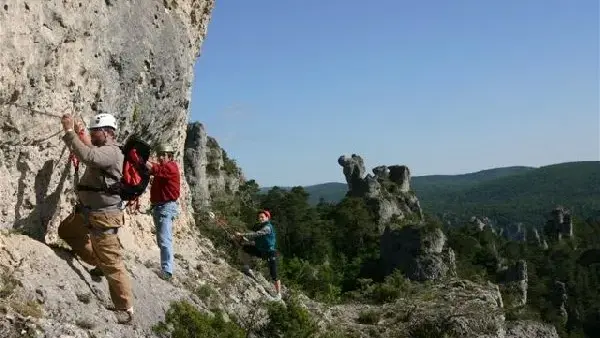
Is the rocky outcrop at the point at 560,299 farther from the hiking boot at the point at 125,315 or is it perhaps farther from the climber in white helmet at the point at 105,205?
the climber in white helmet at the point at 105,205

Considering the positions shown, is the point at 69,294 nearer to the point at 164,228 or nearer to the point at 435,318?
the point at 164,228

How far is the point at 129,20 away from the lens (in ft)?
30.2

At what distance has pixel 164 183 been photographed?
30.5 ft

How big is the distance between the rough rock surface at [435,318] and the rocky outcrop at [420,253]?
1997 cm

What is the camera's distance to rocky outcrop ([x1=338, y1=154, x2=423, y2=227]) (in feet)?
210

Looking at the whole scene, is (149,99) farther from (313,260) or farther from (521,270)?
(521,270)

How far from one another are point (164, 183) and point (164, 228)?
0.67m

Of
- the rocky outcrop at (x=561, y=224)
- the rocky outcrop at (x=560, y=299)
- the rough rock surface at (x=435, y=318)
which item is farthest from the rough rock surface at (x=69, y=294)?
the rocky outcrop at (x=561, y=224)

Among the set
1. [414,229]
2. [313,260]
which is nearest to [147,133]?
[414,229]

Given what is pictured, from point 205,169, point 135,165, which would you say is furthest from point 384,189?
point 135,165

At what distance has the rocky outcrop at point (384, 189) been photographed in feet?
210

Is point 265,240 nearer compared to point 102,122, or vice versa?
point 102,122

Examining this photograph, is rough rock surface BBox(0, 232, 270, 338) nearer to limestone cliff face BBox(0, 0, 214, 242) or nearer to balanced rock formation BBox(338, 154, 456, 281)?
limestone cliff face BBox(0, 0, 214, 242)

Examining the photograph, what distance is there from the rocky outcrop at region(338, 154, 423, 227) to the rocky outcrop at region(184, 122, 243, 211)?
21.8 metres
